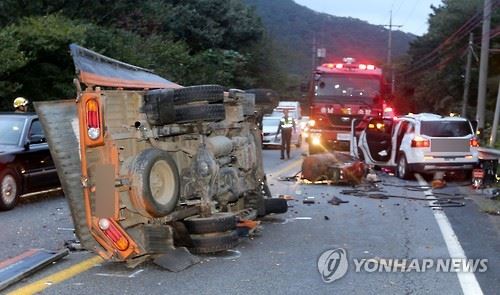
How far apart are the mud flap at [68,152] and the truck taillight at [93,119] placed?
448 millimetres

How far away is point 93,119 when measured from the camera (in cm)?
641

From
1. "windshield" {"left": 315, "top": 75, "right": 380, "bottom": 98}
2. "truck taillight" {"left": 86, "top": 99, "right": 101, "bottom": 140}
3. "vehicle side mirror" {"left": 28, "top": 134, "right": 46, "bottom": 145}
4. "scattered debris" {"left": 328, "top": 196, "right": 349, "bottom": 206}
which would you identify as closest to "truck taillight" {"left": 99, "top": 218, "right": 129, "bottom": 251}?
"truck taillight" {"left": 86, "top": 99, "right": 101, "bottom": 140}

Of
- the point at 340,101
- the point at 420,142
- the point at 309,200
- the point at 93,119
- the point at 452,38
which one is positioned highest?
the point at 452,38

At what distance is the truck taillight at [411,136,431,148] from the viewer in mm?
16156

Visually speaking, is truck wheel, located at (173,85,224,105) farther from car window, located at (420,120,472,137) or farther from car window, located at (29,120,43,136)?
car window, located at (420,120,472,137)

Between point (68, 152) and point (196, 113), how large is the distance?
1363mm

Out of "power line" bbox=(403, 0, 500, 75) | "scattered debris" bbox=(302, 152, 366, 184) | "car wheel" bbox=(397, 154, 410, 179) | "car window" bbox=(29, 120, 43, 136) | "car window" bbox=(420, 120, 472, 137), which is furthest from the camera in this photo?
"power line" bbox=(403, 0, 500, 75)

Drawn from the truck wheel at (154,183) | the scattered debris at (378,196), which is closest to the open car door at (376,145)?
the scattered debris at (378,196)

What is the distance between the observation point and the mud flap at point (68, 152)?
6609 millimetres

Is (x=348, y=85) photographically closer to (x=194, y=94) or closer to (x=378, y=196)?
(x=378, y=196)

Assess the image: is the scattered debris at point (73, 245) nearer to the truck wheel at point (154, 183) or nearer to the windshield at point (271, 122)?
the truck wheel at point (154, 183)

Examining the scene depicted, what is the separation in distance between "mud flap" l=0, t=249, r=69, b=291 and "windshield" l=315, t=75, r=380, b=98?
1578 centimetres

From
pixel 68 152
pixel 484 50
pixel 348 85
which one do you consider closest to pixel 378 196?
pixel 68 152

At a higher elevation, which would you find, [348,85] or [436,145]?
[348,85]
